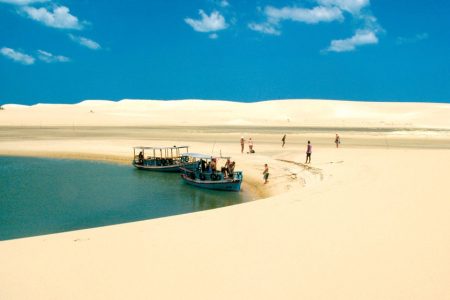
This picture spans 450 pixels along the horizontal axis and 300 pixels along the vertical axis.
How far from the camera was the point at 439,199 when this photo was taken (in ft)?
42.8

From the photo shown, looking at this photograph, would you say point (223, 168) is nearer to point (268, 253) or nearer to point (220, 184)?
point (220, 184)

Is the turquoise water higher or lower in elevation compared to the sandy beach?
lower

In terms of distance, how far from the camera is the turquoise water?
16.0 m

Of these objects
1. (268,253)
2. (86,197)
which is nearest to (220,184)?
(86,197)

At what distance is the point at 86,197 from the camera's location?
2052cm

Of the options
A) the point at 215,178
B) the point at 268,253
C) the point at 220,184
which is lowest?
the point at 220,184

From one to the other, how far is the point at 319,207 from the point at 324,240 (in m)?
3.33

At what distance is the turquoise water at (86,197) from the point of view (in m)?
16.0

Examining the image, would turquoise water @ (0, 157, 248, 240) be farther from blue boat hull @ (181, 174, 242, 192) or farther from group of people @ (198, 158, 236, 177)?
group of people @ (198, 158, 236, 177)

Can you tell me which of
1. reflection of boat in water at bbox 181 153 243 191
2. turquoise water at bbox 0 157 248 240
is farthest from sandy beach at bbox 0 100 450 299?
reflection of boat in water at bbox 181 153 243 191

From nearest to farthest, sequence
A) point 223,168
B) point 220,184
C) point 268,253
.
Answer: point 268,253, point 220,184, point 223,168

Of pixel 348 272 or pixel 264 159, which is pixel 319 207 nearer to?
pixel 348 272

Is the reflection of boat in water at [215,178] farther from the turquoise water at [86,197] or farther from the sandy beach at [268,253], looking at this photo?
the sandy beach at [268,253]

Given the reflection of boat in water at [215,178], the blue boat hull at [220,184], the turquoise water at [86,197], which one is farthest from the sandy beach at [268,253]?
the reflection of boat in water at [215,178]
